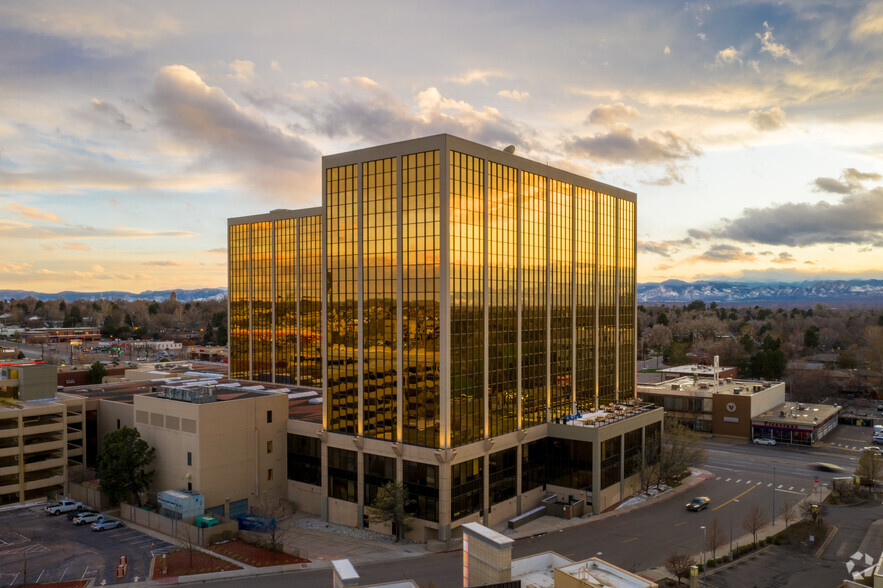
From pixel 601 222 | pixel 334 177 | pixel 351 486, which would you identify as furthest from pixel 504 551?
pixel 601 222

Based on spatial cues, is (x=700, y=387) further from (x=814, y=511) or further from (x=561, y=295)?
(x=561, y=295)

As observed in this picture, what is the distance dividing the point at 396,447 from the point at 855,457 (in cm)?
8301

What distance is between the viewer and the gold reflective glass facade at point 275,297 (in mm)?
106375

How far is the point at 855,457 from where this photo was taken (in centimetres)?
9675

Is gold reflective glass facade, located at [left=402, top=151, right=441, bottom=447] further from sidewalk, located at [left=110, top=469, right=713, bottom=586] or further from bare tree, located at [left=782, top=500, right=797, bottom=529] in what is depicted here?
bare tree, located at [left=782, top=500, right=797, bottom=529]

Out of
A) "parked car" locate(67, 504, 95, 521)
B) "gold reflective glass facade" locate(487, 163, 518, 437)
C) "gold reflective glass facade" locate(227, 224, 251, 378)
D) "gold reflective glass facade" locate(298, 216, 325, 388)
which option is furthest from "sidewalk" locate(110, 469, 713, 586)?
"gold reflective glass facade" locate(227, 224, 251, 378)

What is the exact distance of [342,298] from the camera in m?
66.9

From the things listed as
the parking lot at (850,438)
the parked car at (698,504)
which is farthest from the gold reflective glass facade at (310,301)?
the parking lot at (850,438)

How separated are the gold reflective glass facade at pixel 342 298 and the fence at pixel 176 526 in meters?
15.0

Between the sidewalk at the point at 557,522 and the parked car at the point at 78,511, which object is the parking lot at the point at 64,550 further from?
the sidewalk at the point at 557,522

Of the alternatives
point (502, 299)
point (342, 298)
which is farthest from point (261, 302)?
point (502, 299)

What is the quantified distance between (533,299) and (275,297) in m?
58.1

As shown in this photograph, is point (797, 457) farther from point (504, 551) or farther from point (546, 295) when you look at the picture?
point (504, 551)

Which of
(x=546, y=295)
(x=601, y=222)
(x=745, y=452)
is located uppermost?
(x=601, y=222)
